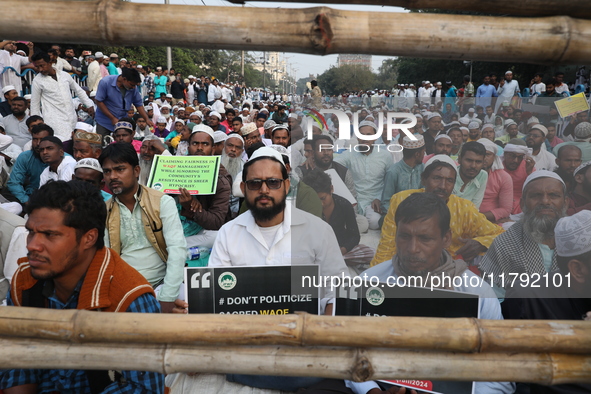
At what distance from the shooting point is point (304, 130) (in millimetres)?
2215

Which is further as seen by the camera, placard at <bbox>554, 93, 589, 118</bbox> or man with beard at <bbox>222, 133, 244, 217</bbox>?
man with beard at <bbox>222, 133, 244, 217</bbox>

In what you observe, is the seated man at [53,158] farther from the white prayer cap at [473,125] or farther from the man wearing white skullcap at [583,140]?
the man wearing white skullcap at [583,140]

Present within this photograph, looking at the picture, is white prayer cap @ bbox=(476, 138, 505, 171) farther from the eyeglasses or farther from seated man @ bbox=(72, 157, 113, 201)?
seated man @ bbox=(72, 157, 113, 201)

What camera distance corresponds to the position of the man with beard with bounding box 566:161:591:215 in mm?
2014

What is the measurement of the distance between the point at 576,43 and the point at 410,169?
761 millimetres

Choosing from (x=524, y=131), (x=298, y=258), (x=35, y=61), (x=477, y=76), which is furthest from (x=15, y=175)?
(x=477, y=76)

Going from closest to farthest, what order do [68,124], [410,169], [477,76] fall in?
1. [410,169]
2. [68,124]
3. [477,76]

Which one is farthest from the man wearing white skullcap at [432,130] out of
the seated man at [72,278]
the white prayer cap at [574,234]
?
the seated man at [72,278]

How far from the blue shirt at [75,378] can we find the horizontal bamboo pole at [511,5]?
150 cm

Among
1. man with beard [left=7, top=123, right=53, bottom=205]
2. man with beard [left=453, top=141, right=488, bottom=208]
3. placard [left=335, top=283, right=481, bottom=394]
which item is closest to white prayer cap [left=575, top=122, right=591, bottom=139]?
man with beard [left=453, top=141, right=488, bottom=208]

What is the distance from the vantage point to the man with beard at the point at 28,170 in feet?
Result: 18.5

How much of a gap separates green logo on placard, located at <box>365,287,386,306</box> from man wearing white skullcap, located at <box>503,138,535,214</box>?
70cm

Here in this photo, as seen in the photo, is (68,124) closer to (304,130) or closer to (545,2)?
(304,130)

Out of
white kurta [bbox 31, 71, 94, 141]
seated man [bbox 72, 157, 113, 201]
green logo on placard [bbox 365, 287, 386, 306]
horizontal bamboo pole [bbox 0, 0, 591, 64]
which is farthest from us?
white kurta [bbox 31, 71, 94, 141]
